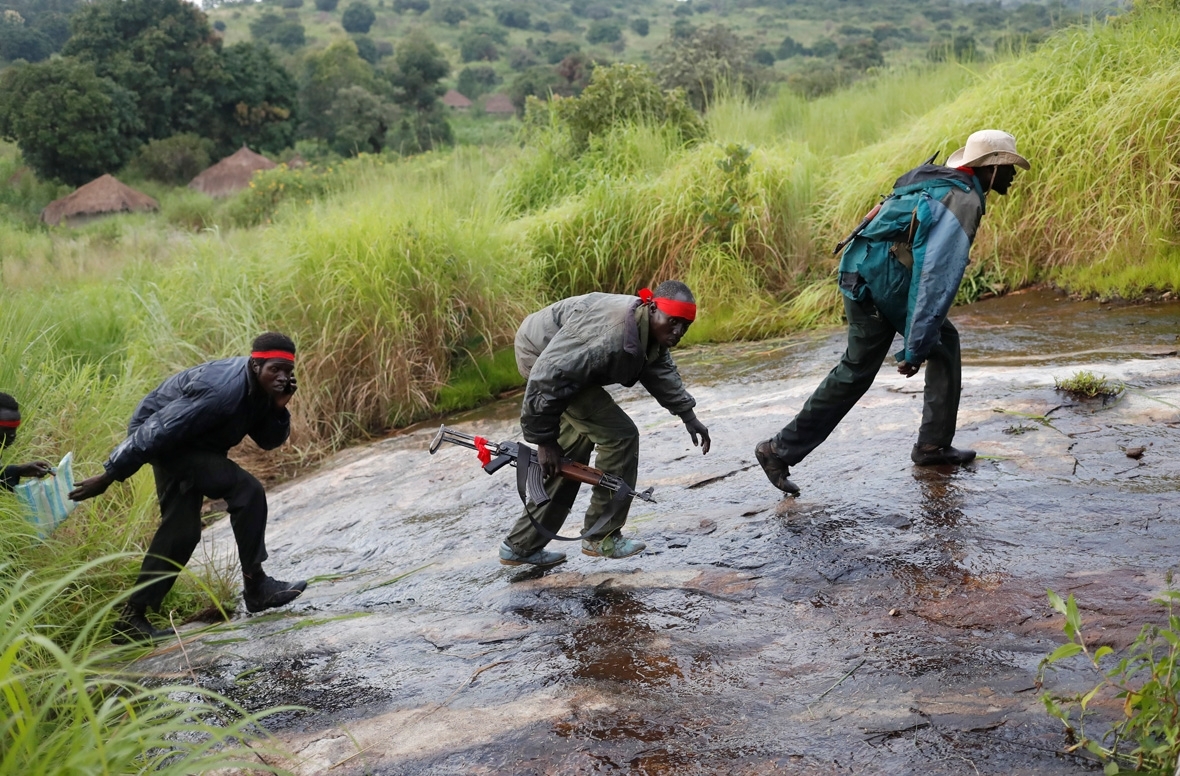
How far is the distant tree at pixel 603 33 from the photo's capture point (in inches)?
2479

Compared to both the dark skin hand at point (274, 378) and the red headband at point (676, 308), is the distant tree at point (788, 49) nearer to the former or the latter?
the red headband at point (676, 308)

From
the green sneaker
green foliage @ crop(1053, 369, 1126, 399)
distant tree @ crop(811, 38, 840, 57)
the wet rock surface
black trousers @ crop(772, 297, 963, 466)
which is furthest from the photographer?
distant tree @ crop(811, 38, 840, 57)

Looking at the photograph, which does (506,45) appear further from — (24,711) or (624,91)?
(24,711)

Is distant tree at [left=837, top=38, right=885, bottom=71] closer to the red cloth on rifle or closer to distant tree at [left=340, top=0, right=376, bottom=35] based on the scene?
the red cloth on rifle

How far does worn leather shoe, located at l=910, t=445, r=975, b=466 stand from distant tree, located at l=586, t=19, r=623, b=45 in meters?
62.2

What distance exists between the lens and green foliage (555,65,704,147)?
11438 millimetres

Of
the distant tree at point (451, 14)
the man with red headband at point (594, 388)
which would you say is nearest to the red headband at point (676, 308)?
the man with red headband at point (594, 388)

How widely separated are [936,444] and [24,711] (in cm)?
383

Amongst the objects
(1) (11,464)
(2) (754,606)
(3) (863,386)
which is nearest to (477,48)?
(1) (11,464)

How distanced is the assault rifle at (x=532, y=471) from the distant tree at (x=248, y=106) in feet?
A: 92.8

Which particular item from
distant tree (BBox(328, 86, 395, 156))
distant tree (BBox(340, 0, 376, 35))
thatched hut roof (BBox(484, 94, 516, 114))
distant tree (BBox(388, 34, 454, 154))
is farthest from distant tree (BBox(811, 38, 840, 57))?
distant tree (BBox(340, 0, 376, 35))

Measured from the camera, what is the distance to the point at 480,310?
825cm

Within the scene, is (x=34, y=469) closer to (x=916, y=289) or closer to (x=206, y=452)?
(x=206, y=452)

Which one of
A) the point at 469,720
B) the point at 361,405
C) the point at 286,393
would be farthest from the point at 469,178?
the point at 469,720
